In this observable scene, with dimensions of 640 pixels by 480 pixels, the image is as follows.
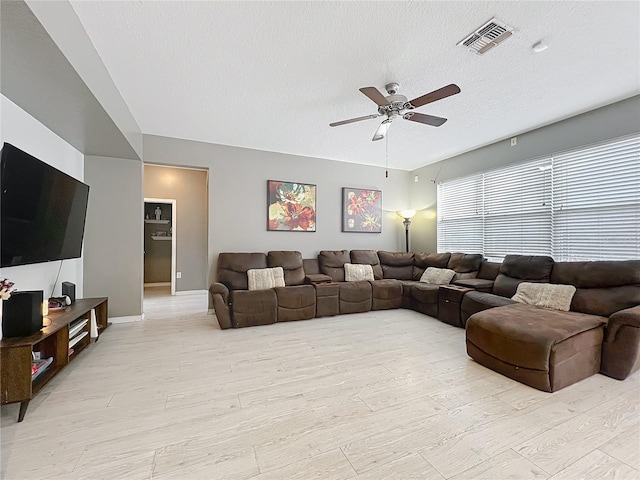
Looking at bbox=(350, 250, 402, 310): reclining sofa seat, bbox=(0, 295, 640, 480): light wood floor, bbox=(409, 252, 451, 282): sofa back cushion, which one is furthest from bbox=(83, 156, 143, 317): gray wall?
bbox=(409, 252, 451, 282): sofa back cushion

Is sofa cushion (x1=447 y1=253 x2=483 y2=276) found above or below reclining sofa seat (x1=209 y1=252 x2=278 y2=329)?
above

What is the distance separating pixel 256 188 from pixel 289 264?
4.79 ft

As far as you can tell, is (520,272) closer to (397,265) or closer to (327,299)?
(397,265)

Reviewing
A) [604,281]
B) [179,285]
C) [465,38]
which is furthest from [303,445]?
[179,285]

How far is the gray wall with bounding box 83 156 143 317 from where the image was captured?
3709mm

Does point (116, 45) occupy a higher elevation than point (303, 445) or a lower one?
higher

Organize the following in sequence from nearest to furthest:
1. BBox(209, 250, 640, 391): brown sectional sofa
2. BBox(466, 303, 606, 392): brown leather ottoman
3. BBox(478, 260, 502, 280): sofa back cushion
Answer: BBox(466, 303, 606, 392): brown leather ottoman < BBox(209, 250, 640, 391): brown sectional sofa < BBox(478, 260, 502, 280): sofa back cushion

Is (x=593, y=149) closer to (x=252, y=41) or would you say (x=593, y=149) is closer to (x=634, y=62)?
(x=634, y=62)

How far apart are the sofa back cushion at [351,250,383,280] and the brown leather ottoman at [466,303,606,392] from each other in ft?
8.31

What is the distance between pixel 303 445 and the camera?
154cm

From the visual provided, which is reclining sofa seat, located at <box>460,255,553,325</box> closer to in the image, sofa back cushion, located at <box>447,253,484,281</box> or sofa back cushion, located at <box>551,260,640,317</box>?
sofa back cushion, located at <box>551,260,640,317</box>

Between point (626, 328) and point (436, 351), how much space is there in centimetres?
157

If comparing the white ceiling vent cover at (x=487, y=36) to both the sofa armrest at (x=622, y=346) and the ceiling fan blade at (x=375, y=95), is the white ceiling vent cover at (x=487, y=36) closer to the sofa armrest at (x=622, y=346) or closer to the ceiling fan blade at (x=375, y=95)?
the ceiling fan blade at (x=375, y=95)

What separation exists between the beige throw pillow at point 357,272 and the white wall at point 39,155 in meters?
3.93
